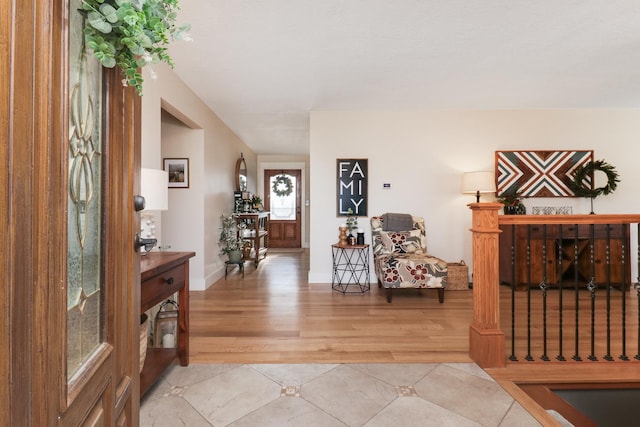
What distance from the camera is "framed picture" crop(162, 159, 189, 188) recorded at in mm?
3805

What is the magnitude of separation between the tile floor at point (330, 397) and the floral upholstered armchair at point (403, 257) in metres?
1.35

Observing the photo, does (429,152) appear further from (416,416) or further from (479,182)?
(416,416)

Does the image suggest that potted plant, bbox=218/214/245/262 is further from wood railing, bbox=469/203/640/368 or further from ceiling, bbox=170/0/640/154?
wood railing, bbox=469/203/640/368

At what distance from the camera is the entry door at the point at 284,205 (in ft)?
25.8

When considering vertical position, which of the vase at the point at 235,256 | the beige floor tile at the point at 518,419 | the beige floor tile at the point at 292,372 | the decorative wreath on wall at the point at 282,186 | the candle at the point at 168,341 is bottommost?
the beige floor tile at the point at 518,419

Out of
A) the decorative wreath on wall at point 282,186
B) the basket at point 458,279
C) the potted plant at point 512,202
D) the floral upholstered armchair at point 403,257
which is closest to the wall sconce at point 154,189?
the floral upholstered armchair at point 403,257

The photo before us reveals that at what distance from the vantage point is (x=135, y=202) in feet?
2.84

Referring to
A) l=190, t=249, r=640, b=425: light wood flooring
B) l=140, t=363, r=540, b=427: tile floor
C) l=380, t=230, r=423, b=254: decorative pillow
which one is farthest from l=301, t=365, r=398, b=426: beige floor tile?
l=380, t=230, r=423, b=254: decorative pillow

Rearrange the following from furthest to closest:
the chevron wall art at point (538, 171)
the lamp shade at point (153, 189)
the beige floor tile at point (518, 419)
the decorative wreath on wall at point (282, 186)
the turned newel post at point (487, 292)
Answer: the decorative wreath on wall at point (282, 186), the chevron wall art at point (538, 171), the turned newel post at point (487, 292), the lamp shade at point (153, 189), the beige floor tile at point (518, 419)

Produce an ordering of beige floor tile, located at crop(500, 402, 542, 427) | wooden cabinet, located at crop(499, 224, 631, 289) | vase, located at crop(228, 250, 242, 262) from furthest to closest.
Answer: vase, located at crop(228, 250, 242, 262) → wooden cabinet, located at crop(499, 224, 631, 289) → beige floor tile, located at crop(500, 402, 542, 427)

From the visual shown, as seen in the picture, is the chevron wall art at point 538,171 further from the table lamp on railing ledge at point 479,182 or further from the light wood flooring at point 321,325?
the light wood flooring at point 321,325

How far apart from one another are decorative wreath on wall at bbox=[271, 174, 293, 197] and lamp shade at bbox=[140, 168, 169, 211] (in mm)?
6006

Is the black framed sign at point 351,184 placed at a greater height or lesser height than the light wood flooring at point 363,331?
greater

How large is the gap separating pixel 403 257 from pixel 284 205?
4846 millimetres
